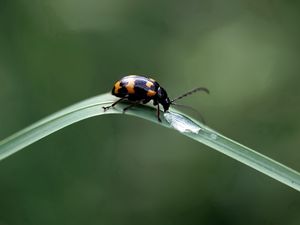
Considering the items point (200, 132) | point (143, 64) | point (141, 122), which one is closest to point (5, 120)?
point (141, 122)

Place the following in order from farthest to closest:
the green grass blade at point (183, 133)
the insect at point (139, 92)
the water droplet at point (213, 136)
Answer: the insect at point (139, 92) < the water droplet at point (213, 136) < the green grass blade at point (183, 133)

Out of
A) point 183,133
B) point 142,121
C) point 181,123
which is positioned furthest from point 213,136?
point 142,121

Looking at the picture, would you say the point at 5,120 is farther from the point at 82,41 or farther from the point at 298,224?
the point at 298,224

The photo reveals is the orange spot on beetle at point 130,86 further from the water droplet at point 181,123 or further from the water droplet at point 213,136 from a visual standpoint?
the water droplet at point 213,136

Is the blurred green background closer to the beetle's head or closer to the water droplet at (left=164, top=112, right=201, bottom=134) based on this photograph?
the beetle's head

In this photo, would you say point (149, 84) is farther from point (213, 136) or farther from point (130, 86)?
point (213, 136)

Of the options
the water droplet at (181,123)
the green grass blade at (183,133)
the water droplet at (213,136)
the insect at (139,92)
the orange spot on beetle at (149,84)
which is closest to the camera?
the green grass blade at (183,133)

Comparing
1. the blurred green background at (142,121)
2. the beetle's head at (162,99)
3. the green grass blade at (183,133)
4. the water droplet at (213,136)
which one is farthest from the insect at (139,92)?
the blurred green background at (142,121)
